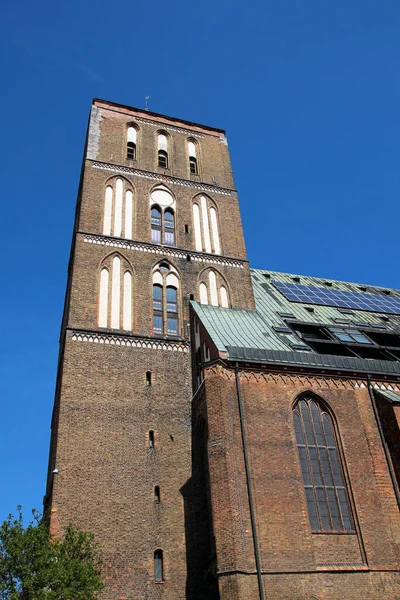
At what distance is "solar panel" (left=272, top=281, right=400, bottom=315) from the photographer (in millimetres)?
28688

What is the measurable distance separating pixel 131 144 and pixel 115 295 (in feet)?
35.0

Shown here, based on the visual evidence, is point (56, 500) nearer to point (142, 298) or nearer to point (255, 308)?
point (142, 298)

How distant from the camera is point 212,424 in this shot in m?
17.1

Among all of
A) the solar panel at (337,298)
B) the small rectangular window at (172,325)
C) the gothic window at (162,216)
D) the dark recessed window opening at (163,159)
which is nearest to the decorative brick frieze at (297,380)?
the small rectangular window at (172,325)

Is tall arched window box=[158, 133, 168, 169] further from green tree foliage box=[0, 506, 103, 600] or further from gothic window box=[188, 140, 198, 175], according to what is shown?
green tree foliage box=[0, 506, 103, 600]

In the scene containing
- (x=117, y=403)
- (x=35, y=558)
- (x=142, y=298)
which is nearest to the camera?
(x=35, y=558)

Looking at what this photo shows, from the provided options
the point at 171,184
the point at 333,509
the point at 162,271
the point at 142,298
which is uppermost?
the point at 171,184

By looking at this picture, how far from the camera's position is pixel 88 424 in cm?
1945

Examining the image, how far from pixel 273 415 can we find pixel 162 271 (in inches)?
384

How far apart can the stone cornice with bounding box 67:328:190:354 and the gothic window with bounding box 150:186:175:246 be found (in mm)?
5669

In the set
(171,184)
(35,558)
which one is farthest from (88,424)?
(171,184)

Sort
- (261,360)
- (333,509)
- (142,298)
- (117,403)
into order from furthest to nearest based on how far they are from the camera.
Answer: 1. (142,298)
2. (117,403)
3. (261,360)
4. (333,509)

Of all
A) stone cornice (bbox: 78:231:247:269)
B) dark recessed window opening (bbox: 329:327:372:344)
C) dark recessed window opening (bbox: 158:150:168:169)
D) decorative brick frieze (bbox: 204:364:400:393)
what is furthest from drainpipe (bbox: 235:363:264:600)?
dark recessed window opening (bbox: 158:150:168:169)

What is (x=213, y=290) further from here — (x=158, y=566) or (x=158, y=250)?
(x=158, y=566)
